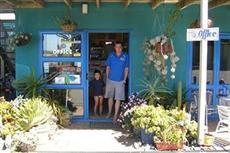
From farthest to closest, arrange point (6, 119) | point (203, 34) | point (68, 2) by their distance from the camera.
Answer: point (68, 2) → point (6, 119) → point (203, 34)

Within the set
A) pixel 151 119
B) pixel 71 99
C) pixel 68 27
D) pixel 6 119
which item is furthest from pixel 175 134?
pixel 68 27

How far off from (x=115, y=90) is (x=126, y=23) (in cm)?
159

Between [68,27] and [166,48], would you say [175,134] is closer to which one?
[166,48]

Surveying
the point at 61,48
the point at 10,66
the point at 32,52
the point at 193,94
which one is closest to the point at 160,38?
the point at 193,94

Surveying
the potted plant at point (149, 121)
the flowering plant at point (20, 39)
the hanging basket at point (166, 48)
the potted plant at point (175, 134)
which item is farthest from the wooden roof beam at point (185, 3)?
the flowering plant at point (20, 39)

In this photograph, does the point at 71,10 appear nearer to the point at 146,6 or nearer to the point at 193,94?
the point at 146,6

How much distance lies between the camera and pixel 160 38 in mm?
8477

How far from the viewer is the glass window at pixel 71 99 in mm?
9383

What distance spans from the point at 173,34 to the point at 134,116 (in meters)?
2.26

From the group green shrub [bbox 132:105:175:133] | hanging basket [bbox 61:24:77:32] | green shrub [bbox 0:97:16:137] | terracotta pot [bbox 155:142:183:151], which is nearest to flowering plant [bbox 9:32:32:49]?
hanging basket [bbox 61:24:77:32]

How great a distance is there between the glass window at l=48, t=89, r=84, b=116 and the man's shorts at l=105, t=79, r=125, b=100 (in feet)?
2.16

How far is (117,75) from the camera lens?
9156 millimetres

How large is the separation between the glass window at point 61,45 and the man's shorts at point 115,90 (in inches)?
40.1

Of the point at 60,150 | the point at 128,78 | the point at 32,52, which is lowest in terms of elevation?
the point at 60,150
